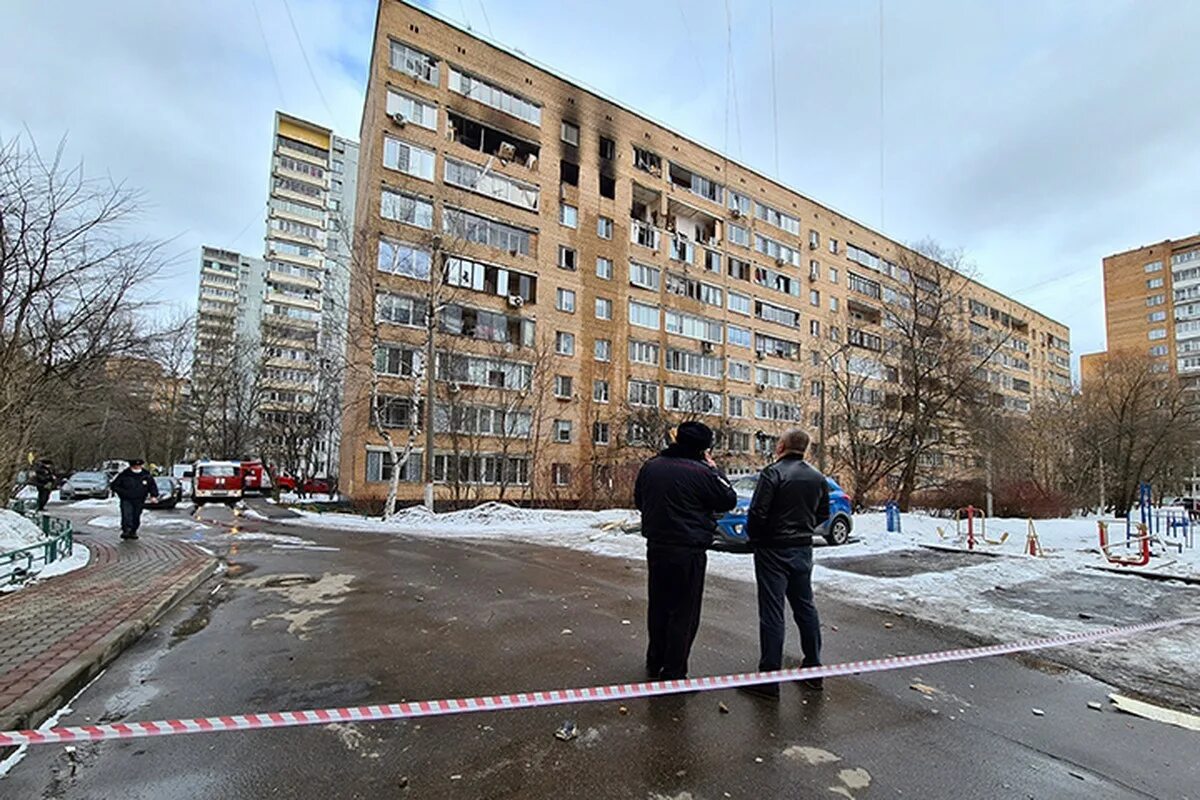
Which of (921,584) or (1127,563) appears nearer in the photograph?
(921,584)

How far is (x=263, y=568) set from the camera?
978 cm

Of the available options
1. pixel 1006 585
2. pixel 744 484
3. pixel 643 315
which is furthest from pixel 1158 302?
pixel 1006 585

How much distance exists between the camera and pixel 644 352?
39.2 meters

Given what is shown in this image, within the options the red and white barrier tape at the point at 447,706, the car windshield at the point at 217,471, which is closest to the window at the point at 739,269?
the car windshield at the point at 217,471

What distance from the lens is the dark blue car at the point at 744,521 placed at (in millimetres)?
12273

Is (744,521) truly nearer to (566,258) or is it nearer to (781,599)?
(781,599)

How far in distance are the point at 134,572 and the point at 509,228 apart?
28.3 metres

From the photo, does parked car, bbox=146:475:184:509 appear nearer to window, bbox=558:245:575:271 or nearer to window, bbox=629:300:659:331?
window, bbox=558:245:575:271

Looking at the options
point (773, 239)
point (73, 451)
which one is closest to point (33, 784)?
point (773, 239)

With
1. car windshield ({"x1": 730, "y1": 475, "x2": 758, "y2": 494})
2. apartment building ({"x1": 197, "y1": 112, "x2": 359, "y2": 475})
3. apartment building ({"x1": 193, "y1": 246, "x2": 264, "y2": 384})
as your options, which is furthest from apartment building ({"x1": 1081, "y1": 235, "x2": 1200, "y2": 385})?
apartment building ({"x1": 193, "y1": 246, "x2": 264, "y2": 384})

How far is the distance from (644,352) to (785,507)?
34881 millimetres

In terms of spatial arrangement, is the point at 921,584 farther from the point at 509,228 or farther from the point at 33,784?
the point at 509,228

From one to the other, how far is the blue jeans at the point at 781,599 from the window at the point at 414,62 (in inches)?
1330

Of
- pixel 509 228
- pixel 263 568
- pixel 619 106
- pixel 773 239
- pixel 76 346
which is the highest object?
pixel 619 106
